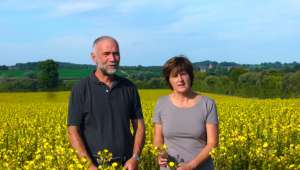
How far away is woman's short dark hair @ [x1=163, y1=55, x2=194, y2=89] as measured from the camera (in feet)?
13.4

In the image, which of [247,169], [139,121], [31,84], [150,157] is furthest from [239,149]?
[31,84]

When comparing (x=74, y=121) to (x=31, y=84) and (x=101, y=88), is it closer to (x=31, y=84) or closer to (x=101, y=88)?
(x=101, y=88)

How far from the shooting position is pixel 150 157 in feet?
20.3

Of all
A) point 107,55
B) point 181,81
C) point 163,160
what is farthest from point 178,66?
point 163,160

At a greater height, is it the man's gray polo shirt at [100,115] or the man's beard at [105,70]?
the man's beard at [105,70]

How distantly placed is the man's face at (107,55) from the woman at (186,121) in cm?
40

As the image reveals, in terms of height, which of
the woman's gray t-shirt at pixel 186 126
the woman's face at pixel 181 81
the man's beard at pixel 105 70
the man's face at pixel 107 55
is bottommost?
the woman's gray t-shirt at pixel 186 126

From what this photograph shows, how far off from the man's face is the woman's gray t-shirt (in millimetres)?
507

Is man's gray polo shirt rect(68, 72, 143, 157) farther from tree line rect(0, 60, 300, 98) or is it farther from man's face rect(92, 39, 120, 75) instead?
tree line rect(0, 60, 300, 98)

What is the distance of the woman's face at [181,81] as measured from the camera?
406 centimetres

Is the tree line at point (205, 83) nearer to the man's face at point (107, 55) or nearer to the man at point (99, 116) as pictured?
the man at point (99, 116)

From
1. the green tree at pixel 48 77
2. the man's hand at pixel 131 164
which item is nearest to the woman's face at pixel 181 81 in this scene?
the man's hand at pixel 131 164

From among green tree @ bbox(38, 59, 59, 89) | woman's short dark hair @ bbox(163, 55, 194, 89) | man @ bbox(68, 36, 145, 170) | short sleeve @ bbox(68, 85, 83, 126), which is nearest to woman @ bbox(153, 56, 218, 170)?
woman's short dark hair @ bbox(163, 55, 194, 89)

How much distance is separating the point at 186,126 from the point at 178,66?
474 mm
